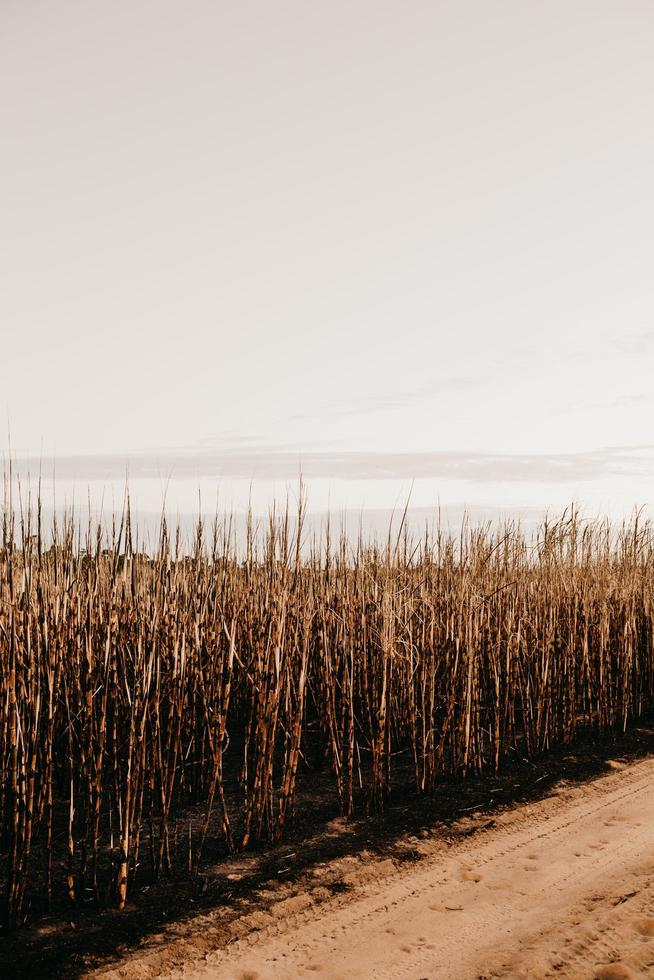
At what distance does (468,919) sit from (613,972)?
1.44ft

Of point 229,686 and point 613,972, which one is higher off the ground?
point 229,686

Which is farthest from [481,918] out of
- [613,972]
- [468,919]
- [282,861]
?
[282,861]

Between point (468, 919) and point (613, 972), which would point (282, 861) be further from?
point (613, 972)

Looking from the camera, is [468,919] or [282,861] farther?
[282,861]

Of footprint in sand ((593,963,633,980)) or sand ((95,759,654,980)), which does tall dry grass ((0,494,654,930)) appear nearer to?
sand ((95,759,654,980))

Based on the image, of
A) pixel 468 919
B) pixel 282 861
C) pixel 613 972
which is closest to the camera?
pixel 613 972

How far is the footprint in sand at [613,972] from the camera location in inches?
78.9

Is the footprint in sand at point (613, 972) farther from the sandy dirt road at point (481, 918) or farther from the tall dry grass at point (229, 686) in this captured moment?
the tall dry grass at point (229, 686)

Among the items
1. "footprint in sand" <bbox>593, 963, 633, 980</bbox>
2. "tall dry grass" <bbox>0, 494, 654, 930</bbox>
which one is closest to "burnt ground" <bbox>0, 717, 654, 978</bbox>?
"tall dry grass" <bbox>0, 494, 654, 930</bbox>

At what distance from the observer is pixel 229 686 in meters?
2.63

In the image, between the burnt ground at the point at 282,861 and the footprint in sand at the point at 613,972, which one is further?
the burnt ground at the point at 282,861

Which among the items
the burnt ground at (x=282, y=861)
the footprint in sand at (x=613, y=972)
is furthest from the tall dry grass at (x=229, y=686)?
the footprint in sand at (x=613, y=972)

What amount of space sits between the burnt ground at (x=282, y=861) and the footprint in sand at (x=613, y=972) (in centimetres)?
84

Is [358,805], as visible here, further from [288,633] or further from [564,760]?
[564,760]
